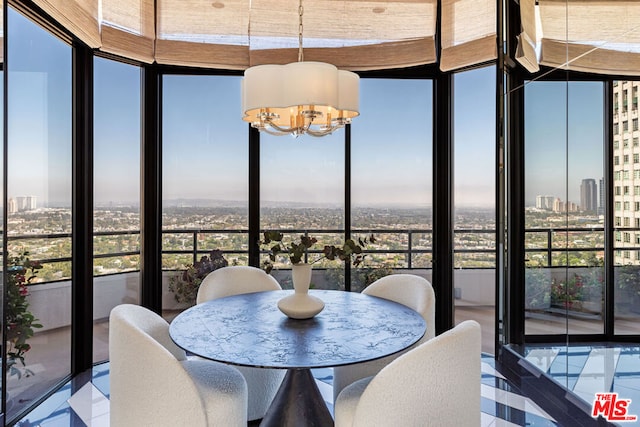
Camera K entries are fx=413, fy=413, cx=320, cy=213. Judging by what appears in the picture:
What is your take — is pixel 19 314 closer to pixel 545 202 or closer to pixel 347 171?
pixel 347 171

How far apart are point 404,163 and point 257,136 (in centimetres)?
134

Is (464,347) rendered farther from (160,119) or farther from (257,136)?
(160,119)

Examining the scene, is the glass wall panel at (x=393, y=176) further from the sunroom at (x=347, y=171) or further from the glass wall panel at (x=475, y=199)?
the glass wall panel at (x=475, y=199)

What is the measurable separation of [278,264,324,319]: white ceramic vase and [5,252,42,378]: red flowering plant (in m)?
1.64

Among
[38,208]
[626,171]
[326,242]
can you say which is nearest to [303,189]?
[326,242]

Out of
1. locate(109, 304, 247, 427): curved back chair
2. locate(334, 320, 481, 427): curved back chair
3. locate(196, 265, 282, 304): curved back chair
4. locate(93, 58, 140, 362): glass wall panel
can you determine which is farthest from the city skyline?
locate(334, 320, 481, 427): curved back chair

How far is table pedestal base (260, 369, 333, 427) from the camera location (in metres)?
1.92

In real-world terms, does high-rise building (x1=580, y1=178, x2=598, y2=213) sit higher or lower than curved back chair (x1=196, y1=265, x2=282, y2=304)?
higher

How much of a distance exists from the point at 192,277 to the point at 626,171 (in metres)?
3.16

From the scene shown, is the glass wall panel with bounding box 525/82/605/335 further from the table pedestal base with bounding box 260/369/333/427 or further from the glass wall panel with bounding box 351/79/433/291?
the table pedestal base with bounding box 260/369/333/427

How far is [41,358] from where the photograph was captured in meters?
2.64

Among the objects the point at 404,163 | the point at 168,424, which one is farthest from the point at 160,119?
the point at 168,424

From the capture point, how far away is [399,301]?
242cm

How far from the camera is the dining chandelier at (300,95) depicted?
6.26 ft
